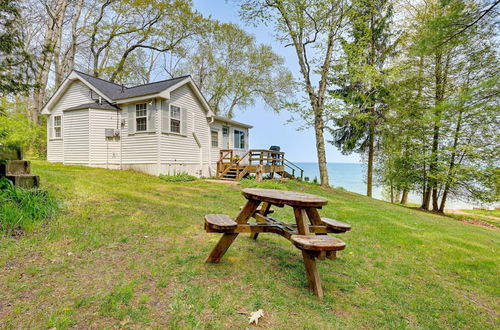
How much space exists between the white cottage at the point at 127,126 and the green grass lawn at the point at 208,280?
22.5ft

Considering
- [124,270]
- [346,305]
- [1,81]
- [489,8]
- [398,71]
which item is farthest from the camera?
[398,71]

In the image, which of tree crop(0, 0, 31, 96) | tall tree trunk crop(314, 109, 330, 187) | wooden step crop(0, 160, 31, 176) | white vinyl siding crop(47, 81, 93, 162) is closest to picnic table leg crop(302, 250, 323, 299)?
wooden step crop(0, 160, 31, 176)

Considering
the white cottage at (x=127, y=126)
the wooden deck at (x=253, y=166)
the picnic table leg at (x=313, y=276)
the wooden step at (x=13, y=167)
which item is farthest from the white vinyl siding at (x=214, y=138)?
the picnic table leg at (x=313, y=276)

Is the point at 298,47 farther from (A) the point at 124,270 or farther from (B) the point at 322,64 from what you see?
(A) the point at 124,270

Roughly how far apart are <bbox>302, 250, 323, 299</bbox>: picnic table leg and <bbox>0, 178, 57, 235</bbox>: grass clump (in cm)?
378

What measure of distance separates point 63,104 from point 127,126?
453cm

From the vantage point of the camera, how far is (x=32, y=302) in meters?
1.96

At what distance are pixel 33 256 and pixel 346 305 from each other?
3497 millimetres

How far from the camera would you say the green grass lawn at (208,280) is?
6.35ft

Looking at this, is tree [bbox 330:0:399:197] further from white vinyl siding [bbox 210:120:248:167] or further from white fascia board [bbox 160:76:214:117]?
white fascia board [bbox 160:76:214:117]

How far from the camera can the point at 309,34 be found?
12.3 m

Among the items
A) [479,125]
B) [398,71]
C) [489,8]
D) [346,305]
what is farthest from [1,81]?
[479,125]

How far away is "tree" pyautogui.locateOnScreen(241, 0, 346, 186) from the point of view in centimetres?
1167

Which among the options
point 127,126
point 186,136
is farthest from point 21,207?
point 186,136
